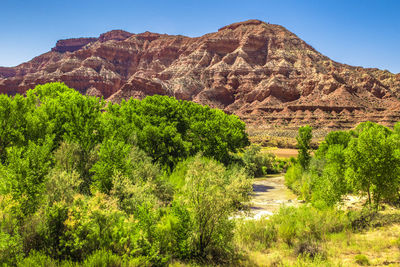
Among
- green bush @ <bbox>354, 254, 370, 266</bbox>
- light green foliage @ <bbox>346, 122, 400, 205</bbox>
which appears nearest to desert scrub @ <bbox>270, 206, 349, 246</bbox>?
green bush @ <bbox>354, 254, 370, 266</bbox>

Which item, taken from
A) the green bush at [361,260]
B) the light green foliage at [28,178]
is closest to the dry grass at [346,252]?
the green bush at [361,260]

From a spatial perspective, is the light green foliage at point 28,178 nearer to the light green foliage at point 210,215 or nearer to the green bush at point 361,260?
the light green foliage at point 210,215

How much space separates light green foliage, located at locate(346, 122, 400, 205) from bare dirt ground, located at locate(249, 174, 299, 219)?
20.8 ft

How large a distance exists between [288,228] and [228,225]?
559 cm

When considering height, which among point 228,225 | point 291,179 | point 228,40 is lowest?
point 291,179

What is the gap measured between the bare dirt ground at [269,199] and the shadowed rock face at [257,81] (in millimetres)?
80409

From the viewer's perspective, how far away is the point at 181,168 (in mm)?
25828

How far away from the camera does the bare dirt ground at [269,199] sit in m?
25.1

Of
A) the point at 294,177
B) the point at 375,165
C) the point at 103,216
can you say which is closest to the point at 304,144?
the point at 294,177

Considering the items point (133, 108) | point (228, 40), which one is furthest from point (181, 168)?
point (228, 40)

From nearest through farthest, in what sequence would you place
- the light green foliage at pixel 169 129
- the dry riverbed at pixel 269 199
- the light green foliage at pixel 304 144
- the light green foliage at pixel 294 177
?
1. the dry riverbed at pixel 269 199
2. the light green foliage at pixel 169 129
3. the light green foliage at pixel 294 177
4. the light green foliage at pixel 304 144

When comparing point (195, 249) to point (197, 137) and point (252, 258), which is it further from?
point (197, 137)

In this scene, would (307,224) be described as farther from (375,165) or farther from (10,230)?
(10,230)

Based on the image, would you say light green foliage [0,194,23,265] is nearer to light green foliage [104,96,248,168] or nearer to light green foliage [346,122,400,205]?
light green foliage [104,96,248,168]
